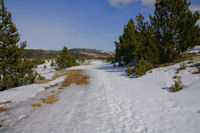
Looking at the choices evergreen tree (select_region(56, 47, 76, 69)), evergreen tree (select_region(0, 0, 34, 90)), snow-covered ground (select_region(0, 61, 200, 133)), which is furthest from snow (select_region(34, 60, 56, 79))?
snow-covered ground (select_region(0, 61, 200, 133))

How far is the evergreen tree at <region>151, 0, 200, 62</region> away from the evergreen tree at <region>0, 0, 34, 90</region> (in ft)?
48.1

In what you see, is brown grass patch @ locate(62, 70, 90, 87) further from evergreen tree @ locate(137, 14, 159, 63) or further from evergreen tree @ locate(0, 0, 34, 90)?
evergreen tree @ locate(137, 14, 159, 63)

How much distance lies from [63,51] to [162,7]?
2759cm

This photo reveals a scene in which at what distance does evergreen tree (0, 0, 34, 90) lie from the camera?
10.8 meters

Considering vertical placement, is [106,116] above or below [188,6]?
below

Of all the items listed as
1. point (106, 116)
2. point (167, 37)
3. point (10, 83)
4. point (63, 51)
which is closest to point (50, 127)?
point (106, 116)

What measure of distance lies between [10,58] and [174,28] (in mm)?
16806

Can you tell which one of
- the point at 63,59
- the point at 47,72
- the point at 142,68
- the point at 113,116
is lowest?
the point at 47,72

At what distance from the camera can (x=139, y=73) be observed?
12.3 meters

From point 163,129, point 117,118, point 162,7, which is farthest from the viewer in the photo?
point 162,7

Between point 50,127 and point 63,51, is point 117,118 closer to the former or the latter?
point 50,127

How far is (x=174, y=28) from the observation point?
12.4 metres

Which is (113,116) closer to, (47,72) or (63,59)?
(63,59)

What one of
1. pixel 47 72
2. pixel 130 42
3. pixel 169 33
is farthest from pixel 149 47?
pixel 47 72
